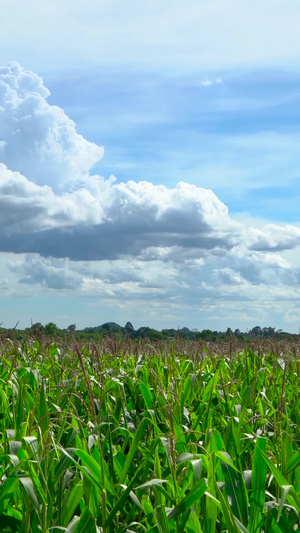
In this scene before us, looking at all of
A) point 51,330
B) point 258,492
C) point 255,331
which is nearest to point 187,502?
point 258,492

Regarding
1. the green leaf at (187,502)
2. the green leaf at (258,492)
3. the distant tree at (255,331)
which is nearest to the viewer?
the green leaf at (187,502)

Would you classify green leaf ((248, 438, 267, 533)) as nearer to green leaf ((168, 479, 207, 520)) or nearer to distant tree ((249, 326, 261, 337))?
green leaf ((168, 479, 207, 520))

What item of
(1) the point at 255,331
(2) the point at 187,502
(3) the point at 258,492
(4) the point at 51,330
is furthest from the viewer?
(4) the point at 51,330

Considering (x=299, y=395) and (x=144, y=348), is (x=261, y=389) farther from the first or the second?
(x=144, y=348)

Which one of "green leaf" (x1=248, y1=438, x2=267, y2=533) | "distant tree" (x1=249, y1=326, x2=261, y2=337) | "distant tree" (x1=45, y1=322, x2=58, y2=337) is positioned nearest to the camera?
"green leaf" (x1=248, y1=438, x2=267, y2=533)

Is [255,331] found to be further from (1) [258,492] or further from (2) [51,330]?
(1) [258,492]

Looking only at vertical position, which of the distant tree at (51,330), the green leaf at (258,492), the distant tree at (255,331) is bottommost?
the green leaf at (258,492)

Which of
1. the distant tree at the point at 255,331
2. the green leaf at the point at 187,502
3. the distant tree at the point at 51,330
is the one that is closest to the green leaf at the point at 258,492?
the green leaf at the point at 187,502

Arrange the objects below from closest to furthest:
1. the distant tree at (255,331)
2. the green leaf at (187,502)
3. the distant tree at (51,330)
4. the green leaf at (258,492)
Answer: the green leaf at (187,502) < the green leaf at (258,492) < the distant tree at (51,330) < the distant tree at (255,331)

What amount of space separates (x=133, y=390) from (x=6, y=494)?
362 cm

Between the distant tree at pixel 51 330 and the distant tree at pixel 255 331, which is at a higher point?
the distant tree at pixel 255 331

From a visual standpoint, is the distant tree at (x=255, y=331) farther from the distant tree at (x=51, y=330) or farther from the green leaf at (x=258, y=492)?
the green leaf at (x=258, y=492)

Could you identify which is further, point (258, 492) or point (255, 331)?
point (255, 331)

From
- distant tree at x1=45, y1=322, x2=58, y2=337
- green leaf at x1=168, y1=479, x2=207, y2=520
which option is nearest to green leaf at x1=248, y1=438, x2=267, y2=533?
green leaf at x1=168, y1=479, x2=207, y2=520
